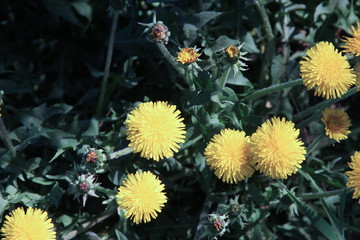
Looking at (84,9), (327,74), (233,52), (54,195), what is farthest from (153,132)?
(84,9)

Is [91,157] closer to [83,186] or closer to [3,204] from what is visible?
[83,186]

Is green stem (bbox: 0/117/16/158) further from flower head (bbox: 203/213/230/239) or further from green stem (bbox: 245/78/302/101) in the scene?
green stem (bbox: 245/78/302/101)

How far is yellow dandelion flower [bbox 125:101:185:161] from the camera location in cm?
204

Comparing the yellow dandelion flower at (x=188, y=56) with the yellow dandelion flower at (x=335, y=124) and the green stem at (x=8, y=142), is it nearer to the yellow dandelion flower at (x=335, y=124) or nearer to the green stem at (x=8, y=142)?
the yellow dandelion flower at (x=335, y=124)

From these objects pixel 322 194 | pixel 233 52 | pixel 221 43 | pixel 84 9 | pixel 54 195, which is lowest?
pixel 54 195

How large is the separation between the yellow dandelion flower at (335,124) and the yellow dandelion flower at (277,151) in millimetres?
322

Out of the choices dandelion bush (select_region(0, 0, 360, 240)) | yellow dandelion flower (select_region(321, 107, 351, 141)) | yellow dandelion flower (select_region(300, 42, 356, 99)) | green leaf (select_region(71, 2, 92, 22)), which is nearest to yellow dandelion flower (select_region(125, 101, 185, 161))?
Answer: dandelion bush (select_region(0, 0, 360, 240))

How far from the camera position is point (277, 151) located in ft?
6.61

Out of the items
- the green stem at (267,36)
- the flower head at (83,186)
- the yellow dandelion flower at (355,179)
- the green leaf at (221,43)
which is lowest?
the flower head at (83,186)

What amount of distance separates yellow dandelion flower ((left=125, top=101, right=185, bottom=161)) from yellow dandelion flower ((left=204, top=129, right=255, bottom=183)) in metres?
0.21

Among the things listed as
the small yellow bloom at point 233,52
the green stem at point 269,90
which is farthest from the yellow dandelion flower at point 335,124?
the small yellow bloom at point 233,52

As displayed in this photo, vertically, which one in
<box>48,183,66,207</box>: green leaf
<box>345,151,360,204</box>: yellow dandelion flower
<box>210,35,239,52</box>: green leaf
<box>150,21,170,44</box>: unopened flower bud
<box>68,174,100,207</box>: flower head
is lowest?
<box>48,183,66,207</box>: green leaf

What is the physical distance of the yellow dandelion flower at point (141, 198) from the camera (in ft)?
6.77

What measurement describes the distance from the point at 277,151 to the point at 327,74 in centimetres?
49
